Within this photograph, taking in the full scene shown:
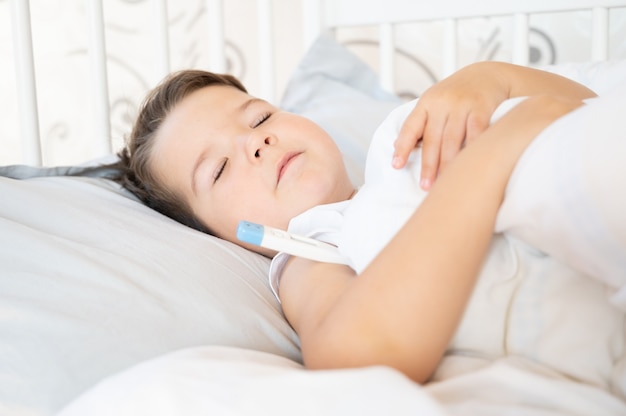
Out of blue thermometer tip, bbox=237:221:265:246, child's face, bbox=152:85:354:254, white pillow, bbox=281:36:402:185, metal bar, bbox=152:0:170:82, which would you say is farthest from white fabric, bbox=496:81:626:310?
metal bar, bbox=152:0:170:82

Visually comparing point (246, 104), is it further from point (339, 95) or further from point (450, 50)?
point (450, 50)

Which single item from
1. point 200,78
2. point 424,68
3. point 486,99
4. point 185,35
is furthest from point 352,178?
point 185,35

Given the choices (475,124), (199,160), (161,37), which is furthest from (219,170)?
(161,37)

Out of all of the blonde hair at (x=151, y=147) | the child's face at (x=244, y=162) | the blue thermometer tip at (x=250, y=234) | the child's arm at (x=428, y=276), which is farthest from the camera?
the blonde hair at (x=151, y=147)

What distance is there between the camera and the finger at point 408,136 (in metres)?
0.65

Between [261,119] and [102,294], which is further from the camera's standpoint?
[261,119]

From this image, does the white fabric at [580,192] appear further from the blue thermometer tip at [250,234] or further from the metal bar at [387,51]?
the metal bar at [387,51]

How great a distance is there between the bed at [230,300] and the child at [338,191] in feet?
0.14

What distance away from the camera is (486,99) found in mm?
682

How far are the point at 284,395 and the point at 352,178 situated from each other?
2.19 ft

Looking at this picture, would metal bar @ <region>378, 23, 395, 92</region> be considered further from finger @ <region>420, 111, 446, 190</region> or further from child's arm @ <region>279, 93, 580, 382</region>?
child's arm @ <region>279, 93, 580, 382</region>

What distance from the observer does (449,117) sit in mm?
658

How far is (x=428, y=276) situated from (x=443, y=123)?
0.20 m

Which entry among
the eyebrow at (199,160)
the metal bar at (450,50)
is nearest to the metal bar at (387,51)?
the metal bar at (450,50)
